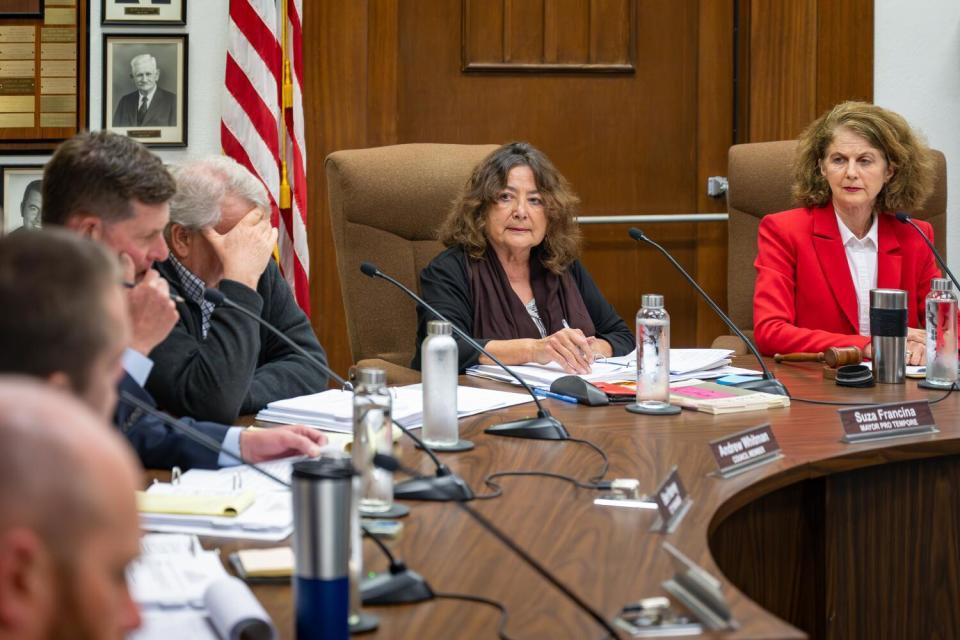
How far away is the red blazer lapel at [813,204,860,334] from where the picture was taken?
2.95m

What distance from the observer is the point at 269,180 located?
3436 millimetres

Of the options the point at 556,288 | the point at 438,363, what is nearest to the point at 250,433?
the point at 438,363

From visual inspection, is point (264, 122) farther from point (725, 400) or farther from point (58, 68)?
point (725, 400)

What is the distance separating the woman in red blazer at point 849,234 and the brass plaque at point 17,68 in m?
2.22

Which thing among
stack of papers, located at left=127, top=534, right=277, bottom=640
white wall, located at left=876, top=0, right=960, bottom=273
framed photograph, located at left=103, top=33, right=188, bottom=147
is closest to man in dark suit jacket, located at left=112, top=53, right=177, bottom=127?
framed photograph, located at left=103, top=33, right=188, bottom=147

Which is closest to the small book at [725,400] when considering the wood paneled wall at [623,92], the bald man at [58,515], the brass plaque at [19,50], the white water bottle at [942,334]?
the white water bottle at [942,334]

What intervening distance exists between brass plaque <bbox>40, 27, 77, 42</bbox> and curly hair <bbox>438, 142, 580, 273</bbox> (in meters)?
1.39

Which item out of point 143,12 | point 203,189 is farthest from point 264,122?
point 203,189

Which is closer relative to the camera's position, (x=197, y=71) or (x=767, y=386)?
(x=767, y=386)

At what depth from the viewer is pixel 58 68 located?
3525mm

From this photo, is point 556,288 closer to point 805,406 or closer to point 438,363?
point 805,406

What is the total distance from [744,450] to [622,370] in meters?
0.85

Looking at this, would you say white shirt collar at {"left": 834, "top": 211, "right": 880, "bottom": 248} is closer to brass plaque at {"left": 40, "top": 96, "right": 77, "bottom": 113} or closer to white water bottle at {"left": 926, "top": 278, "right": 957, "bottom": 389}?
white water bottle at {"left": 926, "top": 278, "right": 957, "bottom": 389}

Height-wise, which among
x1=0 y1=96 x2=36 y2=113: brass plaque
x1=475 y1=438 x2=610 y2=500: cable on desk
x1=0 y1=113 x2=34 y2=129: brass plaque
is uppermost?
x1=0 y1=96 x2=36 y2=113: brass plaque
